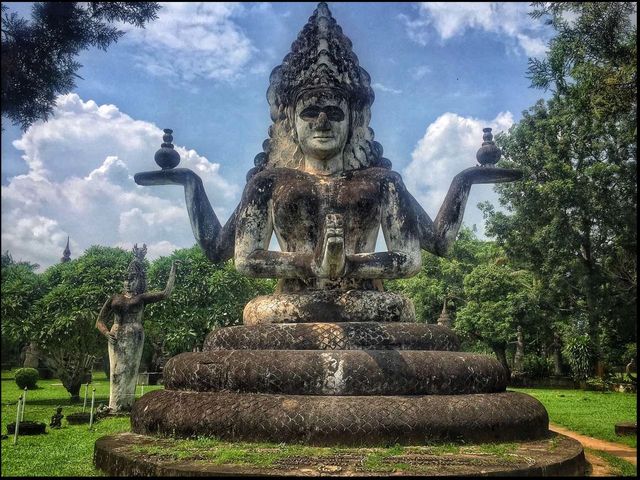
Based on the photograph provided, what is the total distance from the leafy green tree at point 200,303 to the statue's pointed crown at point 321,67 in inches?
807

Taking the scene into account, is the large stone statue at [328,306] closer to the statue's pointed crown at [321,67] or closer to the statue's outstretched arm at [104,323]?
the statue's pointed crown at [321,67]

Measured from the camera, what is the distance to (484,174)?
7.65 m

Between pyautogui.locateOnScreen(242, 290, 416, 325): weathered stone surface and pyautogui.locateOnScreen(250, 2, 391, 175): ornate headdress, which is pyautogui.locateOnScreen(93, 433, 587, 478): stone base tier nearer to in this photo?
pyautogui.locateOnScreen(242, 290, 416, 325): weathered stone surface

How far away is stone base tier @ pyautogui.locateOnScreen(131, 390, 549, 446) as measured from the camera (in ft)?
16.9

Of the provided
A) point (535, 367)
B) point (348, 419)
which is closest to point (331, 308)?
point (348, 419)

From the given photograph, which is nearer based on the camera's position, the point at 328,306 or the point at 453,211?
the point at 328,306

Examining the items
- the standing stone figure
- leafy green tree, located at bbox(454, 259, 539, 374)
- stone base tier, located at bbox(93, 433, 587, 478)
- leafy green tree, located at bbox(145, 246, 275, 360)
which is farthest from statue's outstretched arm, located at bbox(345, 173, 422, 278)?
leafy green tree, located at bbox(454, 259, 539, 374)

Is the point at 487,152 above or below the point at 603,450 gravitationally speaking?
above

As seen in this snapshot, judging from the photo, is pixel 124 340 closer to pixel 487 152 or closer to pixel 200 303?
pixel 487 152

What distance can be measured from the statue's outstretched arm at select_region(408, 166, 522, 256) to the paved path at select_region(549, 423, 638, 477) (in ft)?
9.51

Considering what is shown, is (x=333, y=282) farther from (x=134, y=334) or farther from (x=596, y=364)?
(x=596, y=364)

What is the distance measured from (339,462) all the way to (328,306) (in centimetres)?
246

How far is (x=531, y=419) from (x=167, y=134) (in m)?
5.37

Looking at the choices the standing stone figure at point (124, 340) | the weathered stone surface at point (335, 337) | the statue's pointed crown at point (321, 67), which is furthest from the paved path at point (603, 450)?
the standing stone figure at point (124, 340)
